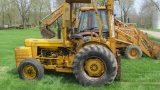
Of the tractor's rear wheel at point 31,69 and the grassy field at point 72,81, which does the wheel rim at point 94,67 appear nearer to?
the grassy field at point 72,81

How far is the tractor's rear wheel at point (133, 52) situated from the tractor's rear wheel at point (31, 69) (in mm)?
5042

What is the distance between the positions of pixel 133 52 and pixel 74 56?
4778mm

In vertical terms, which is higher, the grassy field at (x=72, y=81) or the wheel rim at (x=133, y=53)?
the wheel rim at (x=133, y=53)

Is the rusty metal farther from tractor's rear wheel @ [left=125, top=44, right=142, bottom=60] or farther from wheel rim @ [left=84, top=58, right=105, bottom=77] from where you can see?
tractor's rear wheel @ [left=125, top=44, right=142, bottom=60]

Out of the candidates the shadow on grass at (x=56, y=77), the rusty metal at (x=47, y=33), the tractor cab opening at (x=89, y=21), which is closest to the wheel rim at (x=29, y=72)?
the shadow on grass at (x=56, y=77)

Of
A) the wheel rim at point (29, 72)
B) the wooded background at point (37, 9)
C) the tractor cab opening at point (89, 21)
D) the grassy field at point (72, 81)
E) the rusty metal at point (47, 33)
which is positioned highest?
the wooded background at point (37, 9)

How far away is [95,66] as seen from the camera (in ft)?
22.1

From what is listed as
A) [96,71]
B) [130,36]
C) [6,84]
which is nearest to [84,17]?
[130,36]

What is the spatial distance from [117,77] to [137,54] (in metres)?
4.20

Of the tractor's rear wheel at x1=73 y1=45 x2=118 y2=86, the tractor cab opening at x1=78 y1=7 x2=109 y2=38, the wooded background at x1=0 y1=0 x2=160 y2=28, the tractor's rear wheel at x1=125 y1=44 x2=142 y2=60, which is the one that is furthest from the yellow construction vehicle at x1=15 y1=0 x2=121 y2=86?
the wooded background at x1=0 y1=0 x2=160 y2=28

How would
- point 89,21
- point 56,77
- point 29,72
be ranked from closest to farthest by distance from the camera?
point 29,72 < point 56,77 < point 89,21

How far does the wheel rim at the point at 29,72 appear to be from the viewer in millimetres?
7288

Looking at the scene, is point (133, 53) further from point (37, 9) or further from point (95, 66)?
point (37, 9)

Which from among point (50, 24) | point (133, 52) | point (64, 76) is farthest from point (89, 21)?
point (133, 52)
